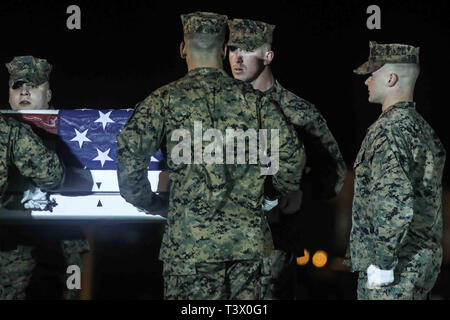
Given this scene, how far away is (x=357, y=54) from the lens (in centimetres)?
847

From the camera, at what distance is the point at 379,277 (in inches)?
192

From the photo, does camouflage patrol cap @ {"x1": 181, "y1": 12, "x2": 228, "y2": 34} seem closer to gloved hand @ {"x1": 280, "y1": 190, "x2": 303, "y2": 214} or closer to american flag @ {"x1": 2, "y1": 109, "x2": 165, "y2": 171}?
gloved hand @ {"x1": 280, "y1": 190, "x2": 303, "y2": 214}

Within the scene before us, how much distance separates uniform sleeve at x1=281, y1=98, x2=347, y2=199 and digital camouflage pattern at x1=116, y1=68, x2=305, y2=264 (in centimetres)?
99

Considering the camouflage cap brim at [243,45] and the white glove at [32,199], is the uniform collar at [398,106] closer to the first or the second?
the camouflage cap brim at [243,45]

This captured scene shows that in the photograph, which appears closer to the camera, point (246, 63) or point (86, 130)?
point (246, 63)

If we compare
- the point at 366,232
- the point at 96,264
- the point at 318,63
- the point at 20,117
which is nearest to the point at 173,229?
the point at 366,232

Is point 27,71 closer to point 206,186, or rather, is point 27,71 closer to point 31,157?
point 31,157

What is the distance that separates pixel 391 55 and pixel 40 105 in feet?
9.07

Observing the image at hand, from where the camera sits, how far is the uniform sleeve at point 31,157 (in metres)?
5.33

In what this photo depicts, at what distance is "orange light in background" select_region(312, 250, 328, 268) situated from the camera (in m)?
9.45

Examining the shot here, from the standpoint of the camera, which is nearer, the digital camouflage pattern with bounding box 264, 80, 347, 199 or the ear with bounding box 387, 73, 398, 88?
the ear with bounding box 387, 73, 398, 88

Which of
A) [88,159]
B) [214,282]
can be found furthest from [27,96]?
[214,282]

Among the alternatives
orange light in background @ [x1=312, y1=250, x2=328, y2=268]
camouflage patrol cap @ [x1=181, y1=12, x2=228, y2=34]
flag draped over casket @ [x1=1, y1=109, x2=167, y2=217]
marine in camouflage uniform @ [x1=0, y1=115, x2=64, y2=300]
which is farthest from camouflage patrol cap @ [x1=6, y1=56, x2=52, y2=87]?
orange light in background @ [x1=312, y1=250, x2=328, y2=268]
